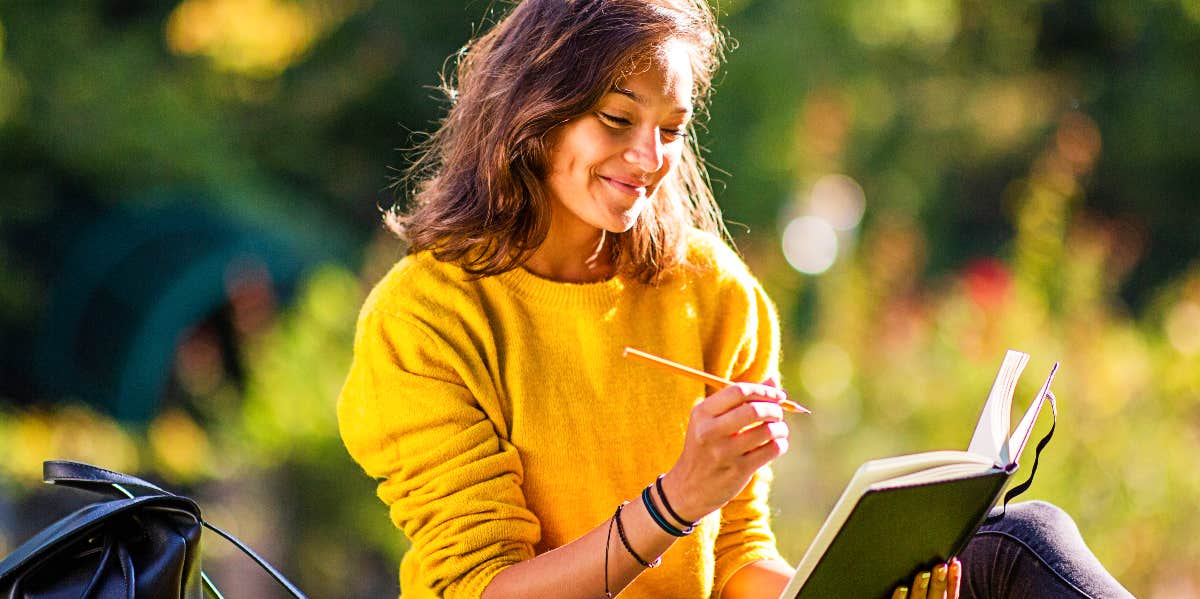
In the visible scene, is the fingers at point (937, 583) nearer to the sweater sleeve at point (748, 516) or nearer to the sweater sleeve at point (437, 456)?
the sweater sleeve at point (748, 516)

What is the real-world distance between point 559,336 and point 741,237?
378cm

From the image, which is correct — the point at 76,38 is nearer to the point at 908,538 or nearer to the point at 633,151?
the point at 633,151

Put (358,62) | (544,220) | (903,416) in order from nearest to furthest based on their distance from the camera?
1. (544,220)
2. (903,416)
3. (358,62)

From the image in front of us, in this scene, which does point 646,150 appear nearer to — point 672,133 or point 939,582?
point 672,133

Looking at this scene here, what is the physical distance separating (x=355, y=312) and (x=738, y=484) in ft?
9.62

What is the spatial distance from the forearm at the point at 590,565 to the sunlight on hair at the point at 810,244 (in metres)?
3.38

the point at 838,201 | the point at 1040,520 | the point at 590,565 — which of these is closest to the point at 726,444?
the point at 590,565

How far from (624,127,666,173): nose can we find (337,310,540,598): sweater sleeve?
34cm

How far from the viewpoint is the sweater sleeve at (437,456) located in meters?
1.66

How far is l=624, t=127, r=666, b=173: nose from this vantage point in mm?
1662

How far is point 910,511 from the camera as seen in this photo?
1.46 m

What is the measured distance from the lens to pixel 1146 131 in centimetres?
737

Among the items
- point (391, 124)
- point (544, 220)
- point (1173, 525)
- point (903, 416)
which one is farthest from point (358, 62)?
point (544, 220)

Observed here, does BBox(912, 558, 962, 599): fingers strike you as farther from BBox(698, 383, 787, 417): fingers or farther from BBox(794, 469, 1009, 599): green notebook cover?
BBox(698, 383, 787, 417): fingers
